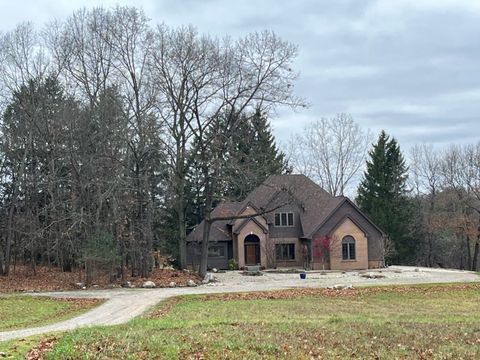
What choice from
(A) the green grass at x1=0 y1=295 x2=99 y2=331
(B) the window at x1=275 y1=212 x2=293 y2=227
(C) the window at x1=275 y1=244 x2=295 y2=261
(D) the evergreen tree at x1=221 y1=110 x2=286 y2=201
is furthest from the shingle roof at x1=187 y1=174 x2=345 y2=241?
(A) the green grass at x1=0 y1=295 x2=99 y2=331

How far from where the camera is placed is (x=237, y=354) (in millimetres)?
8234

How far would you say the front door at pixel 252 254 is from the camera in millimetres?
45250


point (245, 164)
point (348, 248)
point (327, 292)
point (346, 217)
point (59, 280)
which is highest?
point (245, 164)

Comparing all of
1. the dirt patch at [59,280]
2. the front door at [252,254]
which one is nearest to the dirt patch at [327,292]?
the dirt patch at [59,280]

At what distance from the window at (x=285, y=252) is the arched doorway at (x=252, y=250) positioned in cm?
157

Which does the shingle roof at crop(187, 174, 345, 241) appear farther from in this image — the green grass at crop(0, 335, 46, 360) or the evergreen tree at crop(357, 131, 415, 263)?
the green grass at crop(0, 335, 46, 360)

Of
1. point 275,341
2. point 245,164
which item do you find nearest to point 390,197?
point 245,164

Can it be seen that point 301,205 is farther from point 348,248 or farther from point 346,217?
point 348,248

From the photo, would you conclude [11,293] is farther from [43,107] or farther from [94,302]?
[43,107]

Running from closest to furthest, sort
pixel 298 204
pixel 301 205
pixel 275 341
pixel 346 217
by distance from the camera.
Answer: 1. pixel 275 341
2. pixel 346 217
3. pixel 298 204
4. pixel 301 205

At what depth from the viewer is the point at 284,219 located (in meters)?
46.5

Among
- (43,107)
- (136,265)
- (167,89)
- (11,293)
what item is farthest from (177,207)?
(11,293)

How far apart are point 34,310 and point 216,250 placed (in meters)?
26.4

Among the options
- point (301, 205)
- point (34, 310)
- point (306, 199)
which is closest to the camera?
point (34, 310)
